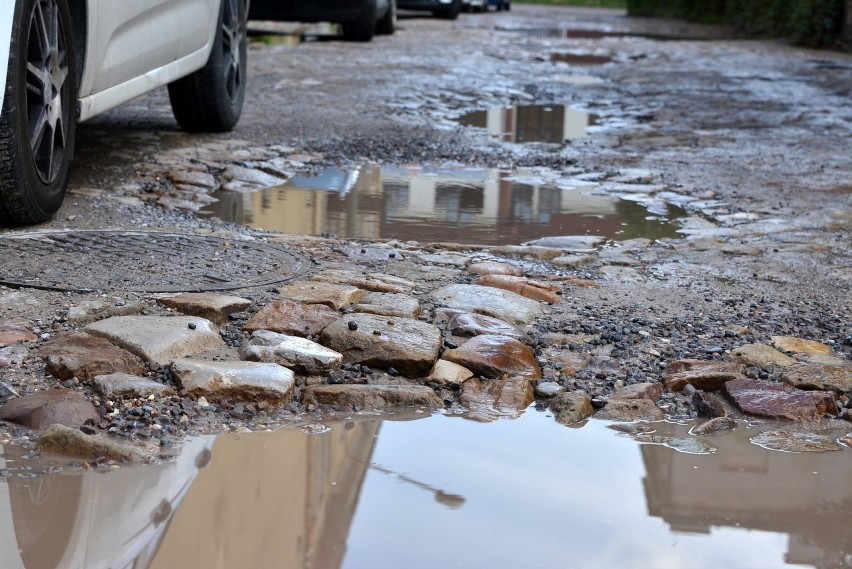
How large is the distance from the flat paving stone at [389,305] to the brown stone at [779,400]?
3.11 ft

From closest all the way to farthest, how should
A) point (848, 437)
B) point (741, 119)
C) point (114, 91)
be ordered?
1. point (848, 437)
2. point (114, 91)
3. point (741, 119)

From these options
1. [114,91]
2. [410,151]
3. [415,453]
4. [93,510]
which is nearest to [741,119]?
[410,151]

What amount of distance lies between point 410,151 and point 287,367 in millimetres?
3823

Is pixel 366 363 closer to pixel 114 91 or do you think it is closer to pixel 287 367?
pixel 287 367

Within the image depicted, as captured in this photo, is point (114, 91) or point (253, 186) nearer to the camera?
point (114, 91)

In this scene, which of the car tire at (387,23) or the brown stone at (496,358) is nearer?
the brown stone at (496,358)

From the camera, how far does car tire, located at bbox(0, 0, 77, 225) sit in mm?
3582

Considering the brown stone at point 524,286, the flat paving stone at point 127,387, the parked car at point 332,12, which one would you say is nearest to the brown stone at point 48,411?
the flat paving stone at point 127,387

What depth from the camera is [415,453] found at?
2.49 m

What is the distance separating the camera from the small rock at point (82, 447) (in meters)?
2.34

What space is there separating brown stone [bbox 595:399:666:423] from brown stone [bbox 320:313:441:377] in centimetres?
48

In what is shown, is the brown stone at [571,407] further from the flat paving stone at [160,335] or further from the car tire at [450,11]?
the car tire at [450,11]

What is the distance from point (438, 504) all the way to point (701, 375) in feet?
3.31

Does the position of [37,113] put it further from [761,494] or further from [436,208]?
[761,494]
